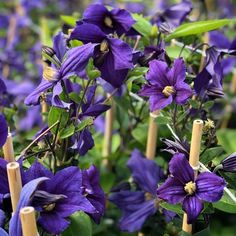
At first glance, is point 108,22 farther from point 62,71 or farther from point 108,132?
point 108,132

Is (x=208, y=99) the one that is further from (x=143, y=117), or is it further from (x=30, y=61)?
(x=30, y=61)

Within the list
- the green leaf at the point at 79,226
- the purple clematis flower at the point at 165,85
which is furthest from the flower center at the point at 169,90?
the green leaf at the point at 79,226

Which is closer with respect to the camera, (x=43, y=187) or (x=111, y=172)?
(x=43, y=187)

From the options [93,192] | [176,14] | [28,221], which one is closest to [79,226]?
[93,192]

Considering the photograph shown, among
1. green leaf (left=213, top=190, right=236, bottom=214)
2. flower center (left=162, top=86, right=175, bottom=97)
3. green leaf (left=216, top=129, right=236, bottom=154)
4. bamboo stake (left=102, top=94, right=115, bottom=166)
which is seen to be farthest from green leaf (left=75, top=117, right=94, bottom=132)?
green leaf (left=216, top=129, right=236, bottom=154)

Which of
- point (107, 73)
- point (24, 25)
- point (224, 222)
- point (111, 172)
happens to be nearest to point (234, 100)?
point (224, 222)

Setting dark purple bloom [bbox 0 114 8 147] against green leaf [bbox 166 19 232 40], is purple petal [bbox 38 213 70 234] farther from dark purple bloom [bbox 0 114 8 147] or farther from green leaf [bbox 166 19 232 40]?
green leaf [bbox 166 19 232 40]

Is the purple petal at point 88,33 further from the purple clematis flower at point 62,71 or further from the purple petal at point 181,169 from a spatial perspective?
the purple petal at point 181,169
